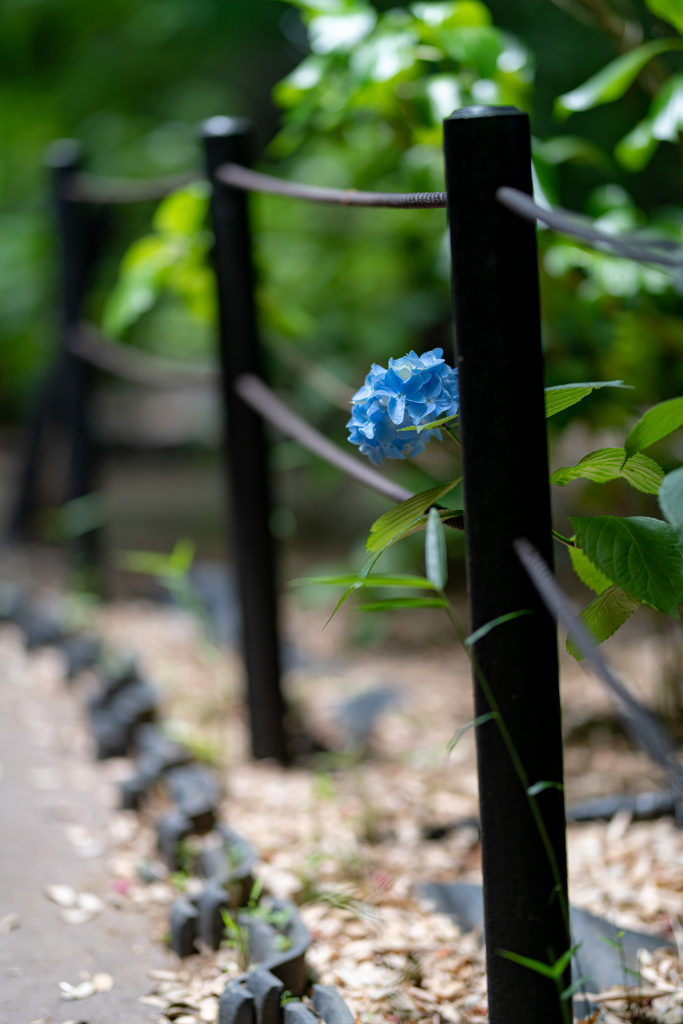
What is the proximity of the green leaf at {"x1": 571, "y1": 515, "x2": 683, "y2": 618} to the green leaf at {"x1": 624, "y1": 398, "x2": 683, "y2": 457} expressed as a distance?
72mm

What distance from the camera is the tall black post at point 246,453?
160 cm

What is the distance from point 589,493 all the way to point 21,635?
1.54 meters

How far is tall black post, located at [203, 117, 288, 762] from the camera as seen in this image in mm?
1602

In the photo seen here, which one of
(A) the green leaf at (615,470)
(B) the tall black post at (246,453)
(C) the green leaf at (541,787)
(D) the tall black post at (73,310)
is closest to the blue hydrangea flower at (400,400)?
(A) the green leaf at (615,470)

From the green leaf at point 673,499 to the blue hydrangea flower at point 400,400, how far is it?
20 centimetres

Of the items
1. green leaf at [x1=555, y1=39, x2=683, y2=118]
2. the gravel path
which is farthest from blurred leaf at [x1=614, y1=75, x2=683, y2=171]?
the gravel path

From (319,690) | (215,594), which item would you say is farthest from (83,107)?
(319,690)

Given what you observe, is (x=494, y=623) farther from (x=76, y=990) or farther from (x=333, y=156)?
(x=333, y=156)

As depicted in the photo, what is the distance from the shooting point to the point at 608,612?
785 mm

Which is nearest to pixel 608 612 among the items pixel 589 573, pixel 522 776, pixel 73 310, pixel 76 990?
pixel 589 573

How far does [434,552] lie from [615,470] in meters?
0.19

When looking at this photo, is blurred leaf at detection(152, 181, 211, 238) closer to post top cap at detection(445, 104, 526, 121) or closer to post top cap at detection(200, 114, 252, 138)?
post top cap at detection(200, 114, 252, 138)

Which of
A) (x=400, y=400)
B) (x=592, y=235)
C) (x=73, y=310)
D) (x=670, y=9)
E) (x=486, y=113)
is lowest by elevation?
(x=400, y=400)

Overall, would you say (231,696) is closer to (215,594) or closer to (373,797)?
(373,797)
